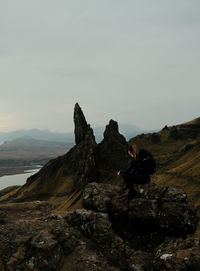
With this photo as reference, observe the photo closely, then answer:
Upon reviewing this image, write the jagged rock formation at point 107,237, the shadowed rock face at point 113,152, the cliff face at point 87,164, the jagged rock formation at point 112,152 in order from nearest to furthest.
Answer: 1. the jagged rock formation at point 107,237
2. the cliff face at point 87,164
3. the jagged rock formation at point 112,152
4. the shadowed rock face at point 113,152

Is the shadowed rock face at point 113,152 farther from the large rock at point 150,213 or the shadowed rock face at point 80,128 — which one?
the large rock at point 150,213

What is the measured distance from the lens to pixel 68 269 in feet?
61.5

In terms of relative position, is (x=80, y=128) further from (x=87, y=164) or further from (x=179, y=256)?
(x=179, y=256)

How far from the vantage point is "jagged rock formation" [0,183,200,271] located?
18875 mm

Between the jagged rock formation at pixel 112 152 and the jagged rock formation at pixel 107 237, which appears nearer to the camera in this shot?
the jagged rock formation at pixel 107 237

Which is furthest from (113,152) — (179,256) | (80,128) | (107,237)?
(179,256)

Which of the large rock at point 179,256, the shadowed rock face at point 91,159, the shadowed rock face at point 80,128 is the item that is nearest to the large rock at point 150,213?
the large rock at point 179,256

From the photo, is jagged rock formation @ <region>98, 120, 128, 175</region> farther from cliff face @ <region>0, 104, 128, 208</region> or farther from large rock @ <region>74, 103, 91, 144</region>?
large rock @ <region>74, 103, 91, 144</region>

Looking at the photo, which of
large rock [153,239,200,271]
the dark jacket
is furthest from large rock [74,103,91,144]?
large rock [153,239,200,271]

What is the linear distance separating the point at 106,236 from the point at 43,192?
179 meters

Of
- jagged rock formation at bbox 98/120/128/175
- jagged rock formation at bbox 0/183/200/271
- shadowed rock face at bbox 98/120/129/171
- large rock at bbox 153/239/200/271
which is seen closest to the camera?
large rock at bbox 153/239/200/271

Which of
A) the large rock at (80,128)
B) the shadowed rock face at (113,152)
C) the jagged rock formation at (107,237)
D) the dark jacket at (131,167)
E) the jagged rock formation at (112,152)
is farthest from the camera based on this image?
the large rock at (80,128)

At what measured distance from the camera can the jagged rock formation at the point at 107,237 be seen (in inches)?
743

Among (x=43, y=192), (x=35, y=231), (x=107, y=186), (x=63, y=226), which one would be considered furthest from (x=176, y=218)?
(x=43, y=192)
